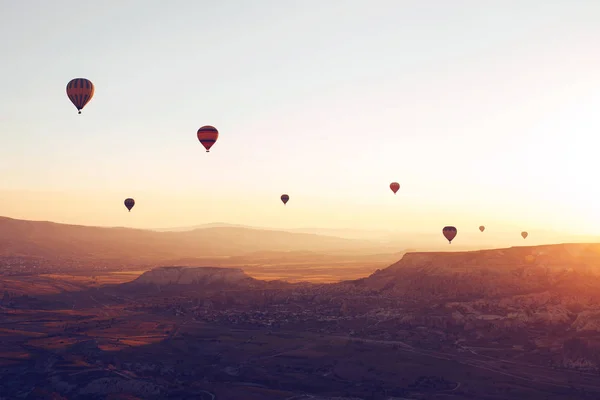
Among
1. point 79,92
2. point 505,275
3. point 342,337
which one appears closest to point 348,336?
point 342,337

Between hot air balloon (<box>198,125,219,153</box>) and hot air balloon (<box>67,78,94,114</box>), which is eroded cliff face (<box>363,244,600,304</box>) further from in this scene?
hot air balloon (<box>67,78,94,114</box>)

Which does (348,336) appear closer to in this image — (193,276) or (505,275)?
(505,275)

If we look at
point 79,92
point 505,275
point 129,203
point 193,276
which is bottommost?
point 505,275

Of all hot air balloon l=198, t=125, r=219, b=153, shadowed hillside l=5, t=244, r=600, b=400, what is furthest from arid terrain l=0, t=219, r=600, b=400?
hot air balloon l=198, t=125, r=219, b=153

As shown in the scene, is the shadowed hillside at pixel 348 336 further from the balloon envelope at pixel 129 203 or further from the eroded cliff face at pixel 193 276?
the balloon envelope at pixel 129 203

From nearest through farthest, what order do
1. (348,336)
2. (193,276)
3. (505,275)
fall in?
(348,336) → (505,275) → (193,276)

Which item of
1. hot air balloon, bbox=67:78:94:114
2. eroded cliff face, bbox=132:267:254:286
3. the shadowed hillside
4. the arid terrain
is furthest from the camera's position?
eroded cliff face, bbox=132:267:254:286

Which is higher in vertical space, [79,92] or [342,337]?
[79,92]
